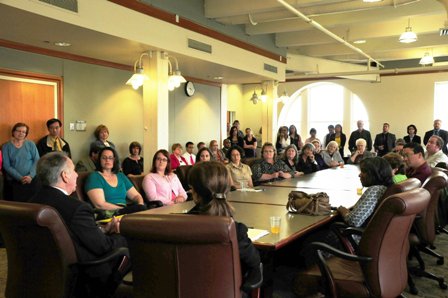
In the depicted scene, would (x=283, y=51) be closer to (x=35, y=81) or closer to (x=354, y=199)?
(x=35, y=81)

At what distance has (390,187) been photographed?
3.07m

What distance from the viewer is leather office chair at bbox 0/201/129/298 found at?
2109mm

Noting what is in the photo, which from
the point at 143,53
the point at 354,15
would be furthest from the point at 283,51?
the point at 143,53

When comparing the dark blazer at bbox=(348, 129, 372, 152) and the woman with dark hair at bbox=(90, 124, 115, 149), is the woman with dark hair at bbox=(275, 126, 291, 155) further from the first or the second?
the woman with dark hair at bbox=(90, 124, 115, 149)

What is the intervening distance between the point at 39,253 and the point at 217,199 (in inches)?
37.9

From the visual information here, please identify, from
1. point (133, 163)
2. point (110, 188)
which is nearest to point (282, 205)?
point (110, 188)

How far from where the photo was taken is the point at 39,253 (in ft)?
7.30

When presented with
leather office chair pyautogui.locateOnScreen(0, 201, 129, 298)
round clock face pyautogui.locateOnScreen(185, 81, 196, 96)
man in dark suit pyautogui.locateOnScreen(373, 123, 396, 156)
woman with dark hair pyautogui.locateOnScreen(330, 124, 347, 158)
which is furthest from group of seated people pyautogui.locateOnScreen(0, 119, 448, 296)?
woman with dark hair pyautogui.locateOnScreen(330, 124, 347, 158)

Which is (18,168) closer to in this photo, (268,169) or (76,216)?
(268,169)

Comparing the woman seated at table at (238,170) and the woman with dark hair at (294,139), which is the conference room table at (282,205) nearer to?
the woman seated at table at (238,170)

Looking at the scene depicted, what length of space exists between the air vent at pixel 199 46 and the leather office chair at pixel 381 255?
15.5 feet

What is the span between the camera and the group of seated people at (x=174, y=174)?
225 centimetres

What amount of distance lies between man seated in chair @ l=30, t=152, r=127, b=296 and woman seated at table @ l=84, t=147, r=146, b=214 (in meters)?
1.30

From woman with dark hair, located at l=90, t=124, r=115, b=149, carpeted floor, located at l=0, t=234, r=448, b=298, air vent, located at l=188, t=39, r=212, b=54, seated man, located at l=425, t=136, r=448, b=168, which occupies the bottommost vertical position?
carpeted floor, located at l=0, t=234, r=448, b=298
